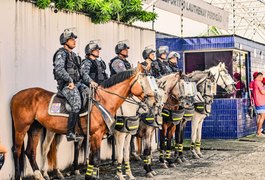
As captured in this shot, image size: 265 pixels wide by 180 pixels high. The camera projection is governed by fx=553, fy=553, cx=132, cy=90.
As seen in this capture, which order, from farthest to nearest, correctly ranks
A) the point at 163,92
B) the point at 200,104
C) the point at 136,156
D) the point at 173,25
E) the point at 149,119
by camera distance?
the point at 173,25 → the point at 200,104 → the point at 136,156 → the point at 163,92 → the point at 149,119

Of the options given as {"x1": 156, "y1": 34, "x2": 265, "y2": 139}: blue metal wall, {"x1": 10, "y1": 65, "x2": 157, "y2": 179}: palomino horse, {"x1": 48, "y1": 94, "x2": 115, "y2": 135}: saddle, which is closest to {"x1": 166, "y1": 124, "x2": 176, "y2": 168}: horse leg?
{"x1": 10, "y1": 65, "x2": 157, "y2": 179}: palomino horse

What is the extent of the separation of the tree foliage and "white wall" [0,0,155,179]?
0.16 m

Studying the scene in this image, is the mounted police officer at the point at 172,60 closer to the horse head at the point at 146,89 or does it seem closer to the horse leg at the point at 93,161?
the horse head at the point at 146,89

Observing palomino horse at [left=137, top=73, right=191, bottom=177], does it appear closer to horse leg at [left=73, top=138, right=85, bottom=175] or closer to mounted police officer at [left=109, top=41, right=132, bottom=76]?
mounted police officer at [left=109, top=41, right=132, bottom=76]

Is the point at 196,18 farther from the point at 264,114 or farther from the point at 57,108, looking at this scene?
the point at 57,108

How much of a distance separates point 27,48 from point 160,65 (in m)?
3.11

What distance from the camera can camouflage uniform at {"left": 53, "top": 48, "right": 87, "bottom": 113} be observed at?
27.0 ft

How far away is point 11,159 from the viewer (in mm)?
8555

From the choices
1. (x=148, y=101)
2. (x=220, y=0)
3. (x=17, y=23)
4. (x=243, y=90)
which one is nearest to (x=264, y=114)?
(x=243, y=90)

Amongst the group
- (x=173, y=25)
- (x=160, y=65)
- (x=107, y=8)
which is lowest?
(x=160, y=65)

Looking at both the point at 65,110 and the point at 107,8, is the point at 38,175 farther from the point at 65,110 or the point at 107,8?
the point at 107,8

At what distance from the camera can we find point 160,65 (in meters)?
11.1

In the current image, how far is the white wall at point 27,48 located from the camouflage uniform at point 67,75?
0.79 metres

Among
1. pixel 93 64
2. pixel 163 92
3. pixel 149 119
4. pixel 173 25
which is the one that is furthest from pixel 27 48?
pixel 173 25
